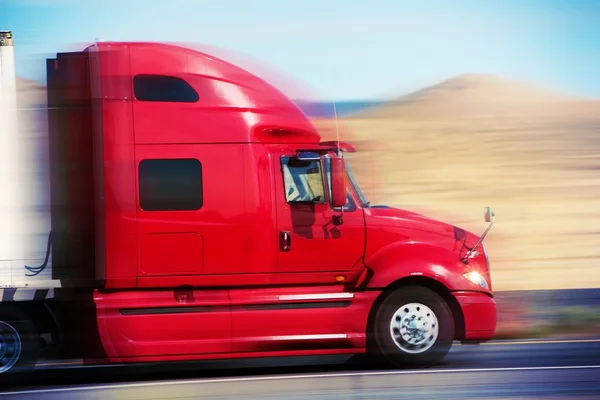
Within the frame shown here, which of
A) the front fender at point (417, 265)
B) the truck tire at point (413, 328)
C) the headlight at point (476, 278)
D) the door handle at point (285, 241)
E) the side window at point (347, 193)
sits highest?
the side window at point (347, 193)

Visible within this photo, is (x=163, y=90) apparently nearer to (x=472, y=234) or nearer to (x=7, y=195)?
A: (x=7, y=195)

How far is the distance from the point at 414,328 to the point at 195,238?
2.20 meters

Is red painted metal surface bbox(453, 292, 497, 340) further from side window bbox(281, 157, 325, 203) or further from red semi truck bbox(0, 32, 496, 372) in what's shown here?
side window bbox(281, 157, 325, 203)

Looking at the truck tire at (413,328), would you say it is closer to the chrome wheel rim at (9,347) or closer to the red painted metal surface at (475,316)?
the red painted metal surface at (475,316)

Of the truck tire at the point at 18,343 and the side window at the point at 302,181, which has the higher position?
the side window at the point at 302,181

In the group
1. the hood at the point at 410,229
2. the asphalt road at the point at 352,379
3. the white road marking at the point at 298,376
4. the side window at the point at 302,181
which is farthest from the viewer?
the hood at the point at 410,229

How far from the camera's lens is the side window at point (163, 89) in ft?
29.3

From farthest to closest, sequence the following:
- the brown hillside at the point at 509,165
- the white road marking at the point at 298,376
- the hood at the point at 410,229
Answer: the brown hillside at the point at 509,165, the hood at the point at 410,229, the white road marking at the point at 298,376

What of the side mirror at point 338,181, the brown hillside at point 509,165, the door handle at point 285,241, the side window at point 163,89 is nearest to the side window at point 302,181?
→ the side mirror at point 338,181

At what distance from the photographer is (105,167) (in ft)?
29.2

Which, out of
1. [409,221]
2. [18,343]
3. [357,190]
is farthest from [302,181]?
[18,343]

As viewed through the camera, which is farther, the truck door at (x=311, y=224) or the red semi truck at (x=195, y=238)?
the truck door at (x=311, y=224)

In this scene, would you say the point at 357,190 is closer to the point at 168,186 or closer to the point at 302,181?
the point at 302,181

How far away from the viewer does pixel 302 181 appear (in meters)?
9.20
